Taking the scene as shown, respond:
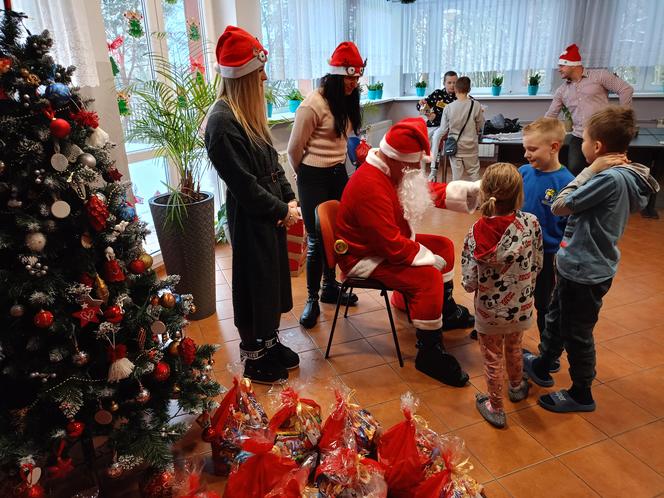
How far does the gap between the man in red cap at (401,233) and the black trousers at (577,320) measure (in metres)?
0.46

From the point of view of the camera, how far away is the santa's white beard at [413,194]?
7.43 feet

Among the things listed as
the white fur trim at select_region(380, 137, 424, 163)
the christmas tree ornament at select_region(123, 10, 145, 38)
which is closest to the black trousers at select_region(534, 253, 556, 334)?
the white fur trim at select_region(380, 137, 424, 163)

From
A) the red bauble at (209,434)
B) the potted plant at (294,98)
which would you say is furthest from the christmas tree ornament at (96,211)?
the potted plant at (294,98)

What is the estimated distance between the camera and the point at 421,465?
150 cm

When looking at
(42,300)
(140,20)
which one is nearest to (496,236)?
(42,300)

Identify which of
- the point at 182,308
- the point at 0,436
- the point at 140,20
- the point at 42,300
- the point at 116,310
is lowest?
the point at 0,436

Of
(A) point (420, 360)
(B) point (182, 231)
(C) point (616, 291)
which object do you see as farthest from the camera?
(C) point (616, 291)

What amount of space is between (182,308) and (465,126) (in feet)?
12.1

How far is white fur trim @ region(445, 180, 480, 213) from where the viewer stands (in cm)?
235

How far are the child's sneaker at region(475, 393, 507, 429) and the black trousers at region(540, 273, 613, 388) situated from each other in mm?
362

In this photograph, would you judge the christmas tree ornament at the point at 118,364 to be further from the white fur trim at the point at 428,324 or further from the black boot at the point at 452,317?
the black boot at the point at 452,317

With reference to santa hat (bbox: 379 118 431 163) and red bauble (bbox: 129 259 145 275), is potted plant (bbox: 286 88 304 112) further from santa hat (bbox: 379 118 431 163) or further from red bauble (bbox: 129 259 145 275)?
red bauble (bbox: 129 259 145 275)

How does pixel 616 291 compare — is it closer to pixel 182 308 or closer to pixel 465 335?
pixel 465 335

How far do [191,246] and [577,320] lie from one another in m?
1.96
